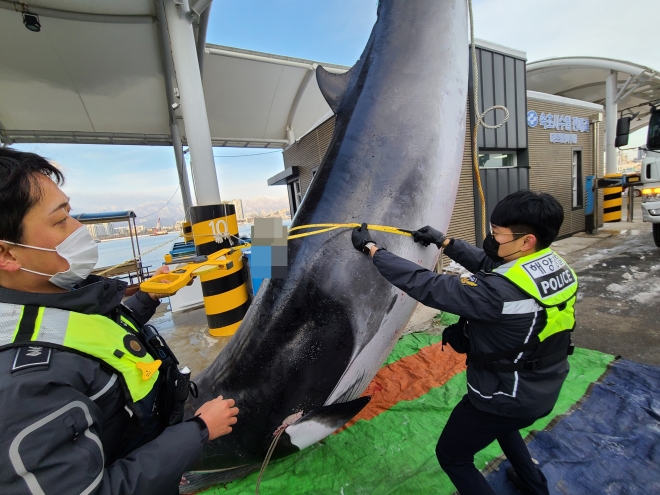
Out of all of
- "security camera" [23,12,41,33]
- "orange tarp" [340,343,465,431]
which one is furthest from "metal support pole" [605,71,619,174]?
"security camera" [23,12,41,33]

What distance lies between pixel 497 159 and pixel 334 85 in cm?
690

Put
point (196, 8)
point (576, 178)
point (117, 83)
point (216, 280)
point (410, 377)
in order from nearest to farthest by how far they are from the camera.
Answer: point (410, 377) < point (216, 280) < point (196, 8) < point (576, 178) < point (117, 83)

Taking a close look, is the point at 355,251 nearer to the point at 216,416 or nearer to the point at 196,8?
the point at 216,416

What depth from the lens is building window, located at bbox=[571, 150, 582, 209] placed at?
943cm

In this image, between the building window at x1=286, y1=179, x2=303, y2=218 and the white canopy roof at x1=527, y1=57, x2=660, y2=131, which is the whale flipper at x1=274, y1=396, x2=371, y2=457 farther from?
the white canopy roof at x1=527, y1=57, x2=660, y2=131

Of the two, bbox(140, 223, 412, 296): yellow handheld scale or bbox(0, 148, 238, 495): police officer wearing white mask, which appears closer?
bbox(0, 148, 238, 495): police officer wearing white mask

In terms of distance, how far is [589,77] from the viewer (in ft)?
42.2

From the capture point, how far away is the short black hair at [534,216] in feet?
4.54

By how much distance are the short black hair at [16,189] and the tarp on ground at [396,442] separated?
2.08 meters

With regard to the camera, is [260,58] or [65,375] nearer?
[65,375]

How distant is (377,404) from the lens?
2807 millimetres

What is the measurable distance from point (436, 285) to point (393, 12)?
1.53 metres

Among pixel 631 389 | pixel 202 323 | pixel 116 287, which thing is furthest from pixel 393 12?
A: pixel 202 323

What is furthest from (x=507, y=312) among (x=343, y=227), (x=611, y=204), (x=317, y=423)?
(x=611, y=204)
